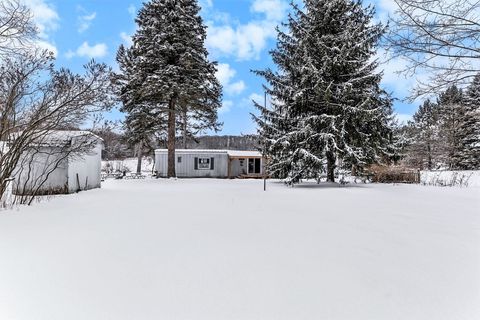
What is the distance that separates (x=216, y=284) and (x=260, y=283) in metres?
0.43

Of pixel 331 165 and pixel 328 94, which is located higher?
pixel 328 94

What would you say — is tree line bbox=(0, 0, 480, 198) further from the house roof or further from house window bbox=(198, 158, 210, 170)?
house window bbox=(198, 158, 210, 170)

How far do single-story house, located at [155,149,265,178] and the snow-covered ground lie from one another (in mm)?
18364

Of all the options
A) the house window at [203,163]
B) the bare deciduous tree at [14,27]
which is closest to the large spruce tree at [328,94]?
the house window at [203,163]

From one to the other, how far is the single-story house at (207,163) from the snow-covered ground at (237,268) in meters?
18.4

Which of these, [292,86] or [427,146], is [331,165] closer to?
[292,86]

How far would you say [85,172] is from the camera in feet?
46.9

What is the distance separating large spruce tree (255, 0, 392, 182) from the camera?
15.5m

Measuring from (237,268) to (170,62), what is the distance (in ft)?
64.8

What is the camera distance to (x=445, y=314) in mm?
2664

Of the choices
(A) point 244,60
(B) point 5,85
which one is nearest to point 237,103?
(A) point 244,60

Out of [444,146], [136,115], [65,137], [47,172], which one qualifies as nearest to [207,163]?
[136,115]

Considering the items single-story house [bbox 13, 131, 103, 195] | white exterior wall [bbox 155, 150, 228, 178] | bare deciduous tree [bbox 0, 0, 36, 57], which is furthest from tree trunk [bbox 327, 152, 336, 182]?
bare deciduous tree [bbox 0, 0, 36, 57]

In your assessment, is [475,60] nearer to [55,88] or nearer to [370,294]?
[370,294]
